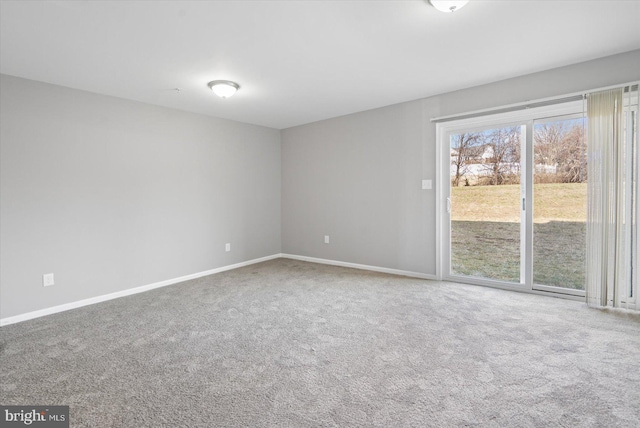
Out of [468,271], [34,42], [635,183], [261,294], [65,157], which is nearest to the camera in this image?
[34,42]

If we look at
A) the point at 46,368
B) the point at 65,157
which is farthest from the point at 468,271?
the point at 65,157

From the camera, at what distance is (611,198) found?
2.97 m

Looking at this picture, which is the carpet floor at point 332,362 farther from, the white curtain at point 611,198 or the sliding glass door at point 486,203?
the sliding glass door at point 486,203

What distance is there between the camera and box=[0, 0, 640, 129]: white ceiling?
84.7 inches

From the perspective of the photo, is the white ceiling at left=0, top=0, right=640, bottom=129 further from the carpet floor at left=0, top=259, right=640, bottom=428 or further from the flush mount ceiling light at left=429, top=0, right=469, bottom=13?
the carpet floor at left=0, top=259, right=640, bottom=428

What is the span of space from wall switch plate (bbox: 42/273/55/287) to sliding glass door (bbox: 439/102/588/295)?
14.9ft

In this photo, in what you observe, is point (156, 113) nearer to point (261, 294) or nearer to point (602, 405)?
point (261, 294)

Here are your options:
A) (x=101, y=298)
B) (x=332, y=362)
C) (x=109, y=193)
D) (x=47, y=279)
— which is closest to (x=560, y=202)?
(x=332, y=362)

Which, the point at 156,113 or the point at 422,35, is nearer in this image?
the point at 422,35

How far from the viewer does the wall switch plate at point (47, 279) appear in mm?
3205

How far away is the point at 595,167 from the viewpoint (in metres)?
3.04

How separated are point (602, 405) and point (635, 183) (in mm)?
2284

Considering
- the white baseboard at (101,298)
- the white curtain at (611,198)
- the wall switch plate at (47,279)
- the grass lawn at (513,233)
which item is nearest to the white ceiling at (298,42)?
the white curtain at (611,198)

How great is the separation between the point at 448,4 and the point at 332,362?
2.52 m
